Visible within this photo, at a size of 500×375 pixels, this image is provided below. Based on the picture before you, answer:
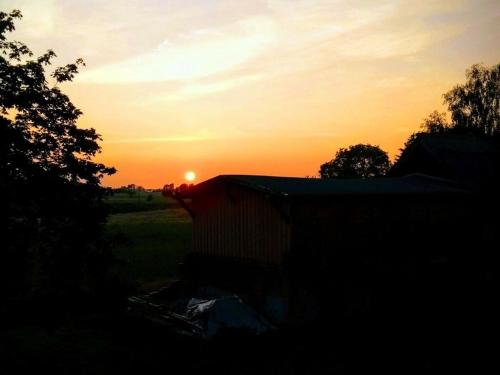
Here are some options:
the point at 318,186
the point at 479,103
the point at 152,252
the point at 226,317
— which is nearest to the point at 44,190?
the point at 226,317

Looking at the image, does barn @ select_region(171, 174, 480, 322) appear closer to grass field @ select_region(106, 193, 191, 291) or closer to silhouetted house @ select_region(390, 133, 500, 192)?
grass field @ select_region(106, 193, 191, 291)

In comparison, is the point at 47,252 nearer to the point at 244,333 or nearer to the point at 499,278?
the point at 244,333

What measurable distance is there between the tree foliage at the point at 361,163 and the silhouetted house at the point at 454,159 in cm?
3419

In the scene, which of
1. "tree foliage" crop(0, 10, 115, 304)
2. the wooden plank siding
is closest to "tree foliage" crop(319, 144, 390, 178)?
the wooden plank siding

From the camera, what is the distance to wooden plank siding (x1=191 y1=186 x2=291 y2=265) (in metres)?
14.1

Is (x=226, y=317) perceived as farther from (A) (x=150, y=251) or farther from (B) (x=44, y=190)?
(A) (x=150, y=251)

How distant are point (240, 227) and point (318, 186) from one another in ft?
10.8

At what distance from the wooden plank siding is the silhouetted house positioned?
1365cm

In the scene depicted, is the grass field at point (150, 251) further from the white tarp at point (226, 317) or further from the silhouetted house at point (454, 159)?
the silhouetted house at point (454, 159)

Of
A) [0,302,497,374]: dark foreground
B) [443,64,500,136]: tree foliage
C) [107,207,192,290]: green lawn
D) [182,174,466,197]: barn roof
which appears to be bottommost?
[0,302,497,374]: dark foreground

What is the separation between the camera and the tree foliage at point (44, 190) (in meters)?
9.90

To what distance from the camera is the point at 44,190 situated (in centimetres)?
1034

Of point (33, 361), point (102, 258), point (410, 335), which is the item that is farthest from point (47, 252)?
point (410, 335)

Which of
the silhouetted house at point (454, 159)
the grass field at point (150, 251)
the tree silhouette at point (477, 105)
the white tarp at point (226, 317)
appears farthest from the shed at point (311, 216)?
the tree silhouette at point (477, 105)
